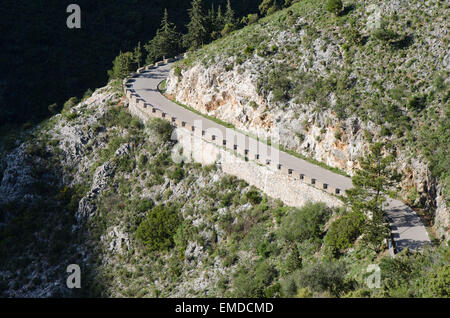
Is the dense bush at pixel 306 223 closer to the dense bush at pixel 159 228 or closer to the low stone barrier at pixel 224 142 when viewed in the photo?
the low stone barrier at pixel 224 142

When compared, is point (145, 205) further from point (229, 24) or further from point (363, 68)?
point (229, 24)

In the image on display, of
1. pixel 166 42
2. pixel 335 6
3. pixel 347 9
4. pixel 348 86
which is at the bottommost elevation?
pixel 348 86

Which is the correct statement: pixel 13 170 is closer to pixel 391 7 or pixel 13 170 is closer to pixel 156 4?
pixel 391 7

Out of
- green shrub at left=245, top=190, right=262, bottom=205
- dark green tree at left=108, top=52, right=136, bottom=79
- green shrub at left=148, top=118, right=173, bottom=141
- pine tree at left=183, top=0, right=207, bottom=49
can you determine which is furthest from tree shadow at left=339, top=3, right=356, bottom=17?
dark green tree at left=108, top=52, right=136, bottom=79

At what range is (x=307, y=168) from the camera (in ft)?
137

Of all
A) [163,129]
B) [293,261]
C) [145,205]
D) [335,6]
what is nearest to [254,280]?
[293,261]

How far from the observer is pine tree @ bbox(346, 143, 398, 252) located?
104 ft

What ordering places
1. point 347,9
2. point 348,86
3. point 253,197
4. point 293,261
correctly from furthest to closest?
point 347,9 → point 348,86 → point 253,197 → point 293,261

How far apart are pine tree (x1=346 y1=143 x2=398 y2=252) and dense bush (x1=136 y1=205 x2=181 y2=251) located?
57.3ft

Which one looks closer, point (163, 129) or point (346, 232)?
point (346, 232)

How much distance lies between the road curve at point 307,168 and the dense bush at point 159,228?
32.1 feet

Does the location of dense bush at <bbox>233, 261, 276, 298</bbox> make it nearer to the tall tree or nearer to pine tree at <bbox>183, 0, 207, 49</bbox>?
pine tree at <bbox>183, 0, 207, 49</bbox>

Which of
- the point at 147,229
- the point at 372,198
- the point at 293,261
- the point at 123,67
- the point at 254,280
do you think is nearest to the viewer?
the point at 293,261

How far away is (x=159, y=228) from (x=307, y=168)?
15063mm
